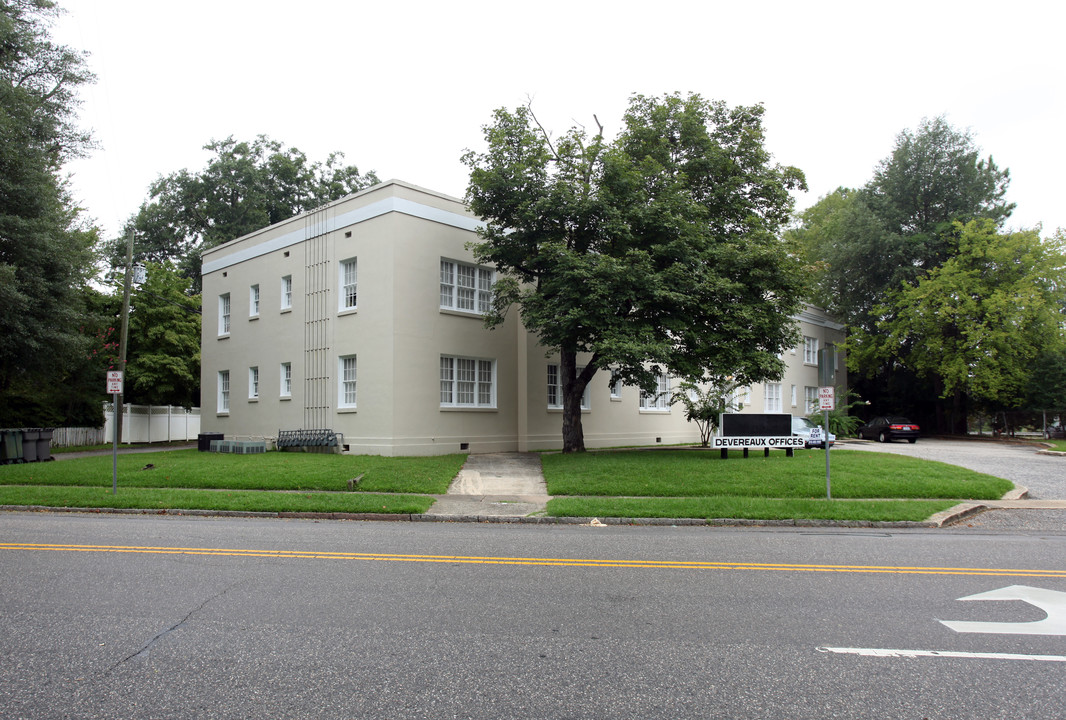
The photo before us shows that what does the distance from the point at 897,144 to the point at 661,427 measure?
2672cm

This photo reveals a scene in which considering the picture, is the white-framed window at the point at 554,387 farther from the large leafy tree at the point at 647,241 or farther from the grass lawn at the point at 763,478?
the grass lawn at the point at 763,478

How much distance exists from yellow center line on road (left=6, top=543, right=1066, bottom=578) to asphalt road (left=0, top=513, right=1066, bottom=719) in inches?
1.9

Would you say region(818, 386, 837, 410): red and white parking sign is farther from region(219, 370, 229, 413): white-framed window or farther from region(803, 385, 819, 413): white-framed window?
region(803, 385, 819, 413): white-framed window

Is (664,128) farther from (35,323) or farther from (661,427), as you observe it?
(35,323)

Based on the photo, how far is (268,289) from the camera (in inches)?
1017

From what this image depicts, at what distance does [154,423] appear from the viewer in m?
35.6

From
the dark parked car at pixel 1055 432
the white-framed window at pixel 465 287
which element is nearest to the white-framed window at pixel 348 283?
the white-framed window at pixel 465 287

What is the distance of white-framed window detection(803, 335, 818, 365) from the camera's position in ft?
134

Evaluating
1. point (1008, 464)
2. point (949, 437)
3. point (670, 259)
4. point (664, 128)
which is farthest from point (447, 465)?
point (949, 437)

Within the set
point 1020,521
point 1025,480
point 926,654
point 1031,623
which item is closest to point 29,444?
point 926,654

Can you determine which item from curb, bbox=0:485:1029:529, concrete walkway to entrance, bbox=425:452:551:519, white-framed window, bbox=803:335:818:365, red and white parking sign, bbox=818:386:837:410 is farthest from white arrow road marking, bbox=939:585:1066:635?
white-framed window, bbox=803:335:818:365

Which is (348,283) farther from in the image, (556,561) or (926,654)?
(926,654)

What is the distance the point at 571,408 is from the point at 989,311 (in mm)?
26104

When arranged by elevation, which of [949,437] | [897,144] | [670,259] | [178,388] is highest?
[897,144]
